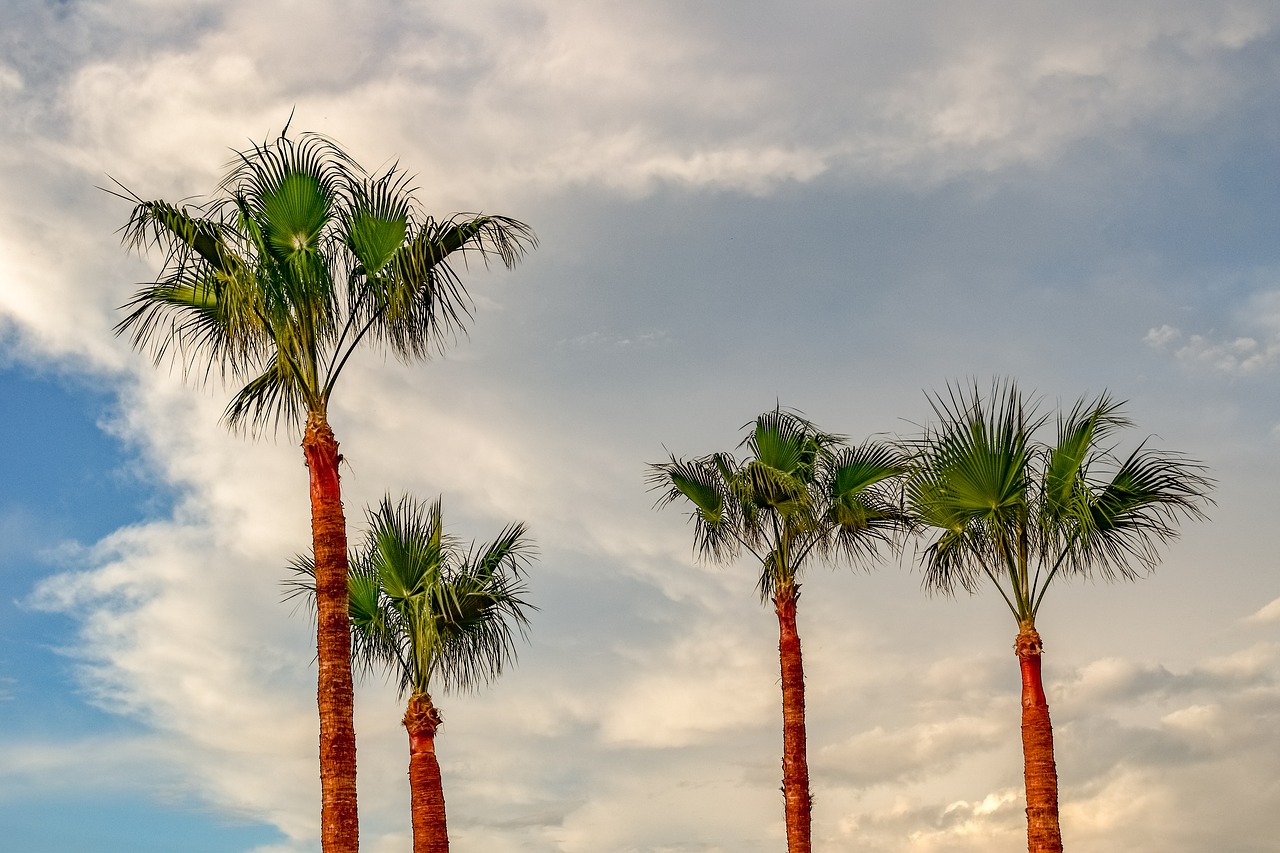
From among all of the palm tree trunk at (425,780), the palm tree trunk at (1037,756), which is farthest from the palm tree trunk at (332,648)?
the palm tree trunk at (1037,756)

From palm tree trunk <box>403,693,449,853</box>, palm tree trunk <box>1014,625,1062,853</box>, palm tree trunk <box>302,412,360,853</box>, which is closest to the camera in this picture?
palm tree trunk <box>302,412,360,853</box>

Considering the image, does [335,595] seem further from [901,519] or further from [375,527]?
[901,519]

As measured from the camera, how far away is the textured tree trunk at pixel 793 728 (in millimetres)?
26109

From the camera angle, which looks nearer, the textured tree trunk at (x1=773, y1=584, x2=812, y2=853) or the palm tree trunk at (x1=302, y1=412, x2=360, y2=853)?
the palm tree trunk at (x1=302, y1=412, x2=360, y2=853)

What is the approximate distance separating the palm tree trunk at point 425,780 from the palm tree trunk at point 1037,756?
404 inches

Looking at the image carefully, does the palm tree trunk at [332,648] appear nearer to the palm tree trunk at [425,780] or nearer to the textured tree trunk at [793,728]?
the palm tree trunk at [425,780]

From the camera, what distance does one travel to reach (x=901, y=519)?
27.6 m

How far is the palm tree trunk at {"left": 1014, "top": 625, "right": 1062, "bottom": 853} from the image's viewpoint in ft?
67.1

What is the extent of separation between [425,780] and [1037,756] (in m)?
10.6

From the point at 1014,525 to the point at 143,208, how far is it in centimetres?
1335

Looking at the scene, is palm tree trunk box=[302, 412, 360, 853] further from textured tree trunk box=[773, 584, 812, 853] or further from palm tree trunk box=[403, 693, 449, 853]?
textured tree trunk box=[773, 584, 812, 853]

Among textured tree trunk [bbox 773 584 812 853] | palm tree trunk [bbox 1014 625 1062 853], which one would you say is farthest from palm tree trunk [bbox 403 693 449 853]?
palm tree trunk [bbox 1014 625 1062 853]

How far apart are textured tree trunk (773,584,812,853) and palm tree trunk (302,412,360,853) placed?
37.5 ft

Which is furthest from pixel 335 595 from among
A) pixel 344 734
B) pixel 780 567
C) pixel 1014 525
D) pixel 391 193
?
pixel 780 567
